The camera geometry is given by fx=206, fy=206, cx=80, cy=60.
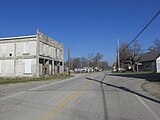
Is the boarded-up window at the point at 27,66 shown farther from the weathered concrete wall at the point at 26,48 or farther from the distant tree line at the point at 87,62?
the distant tree line at the point at 87,62

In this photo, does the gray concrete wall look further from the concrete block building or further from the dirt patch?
the dirt patch

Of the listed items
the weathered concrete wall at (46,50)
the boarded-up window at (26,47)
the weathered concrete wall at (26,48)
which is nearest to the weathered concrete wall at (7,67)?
the weathered concrete wall at (26,48)

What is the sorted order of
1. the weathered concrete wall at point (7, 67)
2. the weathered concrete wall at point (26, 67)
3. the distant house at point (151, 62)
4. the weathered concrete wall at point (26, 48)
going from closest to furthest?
the weathered concrete wall at point (26, 67) → the weathered concrete wall at point (26, 48) → the weathered concrete wall at point (7, 67) → the distant house at point (151, 62)

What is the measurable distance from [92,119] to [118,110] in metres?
1.83

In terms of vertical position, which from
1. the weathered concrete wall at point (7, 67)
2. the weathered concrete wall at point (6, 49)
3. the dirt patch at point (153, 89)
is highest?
the weathered concrete wall at point (6, 49)

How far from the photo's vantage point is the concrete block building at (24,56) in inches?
1558

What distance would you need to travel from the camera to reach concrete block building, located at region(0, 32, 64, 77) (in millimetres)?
39562

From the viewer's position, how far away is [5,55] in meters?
41.6

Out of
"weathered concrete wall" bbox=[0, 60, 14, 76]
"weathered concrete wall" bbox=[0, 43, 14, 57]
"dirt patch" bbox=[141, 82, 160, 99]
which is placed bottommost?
"dirt patch" bbox=[141, 82, 160, 99]

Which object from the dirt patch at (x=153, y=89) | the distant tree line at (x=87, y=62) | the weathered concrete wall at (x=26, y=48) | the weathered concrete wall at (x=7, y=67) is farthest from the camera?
the distant tree line at (x=87, y=62)

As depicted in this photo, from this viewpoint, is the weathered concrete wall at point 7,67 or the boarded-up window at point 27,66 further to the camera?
the weathered concrete wall at point 7,67

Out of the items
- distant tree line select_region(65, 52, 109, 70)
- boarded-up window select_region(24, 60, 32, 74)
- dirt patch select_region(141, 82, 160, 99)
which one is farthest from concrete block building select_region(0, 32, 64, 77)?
distant tree line select_region(65, 52, 109, 70)

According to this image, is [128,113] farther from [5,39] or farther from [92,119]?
[5,39]

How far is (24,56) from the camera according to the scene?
1581 inches
